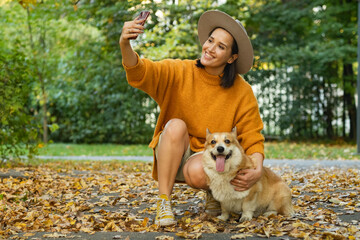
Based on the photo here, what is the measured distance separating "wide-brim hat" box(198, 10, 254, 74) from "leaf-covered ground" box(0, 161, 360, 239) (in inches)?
55.4

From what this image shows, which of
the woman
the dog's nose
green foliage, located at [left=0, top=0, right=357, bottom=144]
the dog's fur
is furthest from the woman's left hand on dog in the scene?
green foliage, located at [left=0, top=0, right=357, bottom=144]

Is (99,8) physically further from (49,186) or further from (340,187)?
(340,187)

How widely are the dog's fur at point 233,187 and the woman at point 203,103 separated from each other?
7.1 inches

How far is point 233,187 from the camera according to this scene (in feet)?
11.4

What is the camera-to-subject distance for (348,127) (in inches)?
556

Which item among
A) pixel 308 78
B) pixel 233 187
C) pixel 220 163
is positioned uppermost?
pixel 308 78

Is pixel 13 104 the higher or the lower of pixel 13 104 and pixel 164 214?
the higher

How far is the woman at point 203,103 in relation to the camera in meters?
3.63

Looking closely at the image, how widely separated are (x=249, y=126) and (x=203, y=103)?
0.46 metres

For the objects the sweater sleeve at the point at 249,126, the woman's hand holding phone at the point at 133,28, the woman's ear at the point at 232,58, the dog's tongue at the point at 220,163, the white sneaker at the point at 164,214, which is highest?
the woman's hand holding phone at the point at 133,28

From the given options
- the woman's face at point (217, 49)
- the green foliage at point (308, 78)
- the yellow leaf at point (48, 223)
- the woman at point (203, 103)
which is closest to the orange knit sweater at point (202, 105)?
the woman at point (203, 103)

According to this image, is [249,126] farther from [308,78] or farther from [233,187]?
[308,78]

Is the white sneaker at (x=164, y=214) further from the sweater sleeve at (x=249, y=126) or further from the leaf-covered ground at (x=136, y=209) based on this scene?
the sweater sleeve at (x=249, y=126)

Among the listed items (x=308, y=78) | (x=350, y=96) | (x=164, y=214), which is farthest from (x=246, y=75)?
(x=164, y=214)
